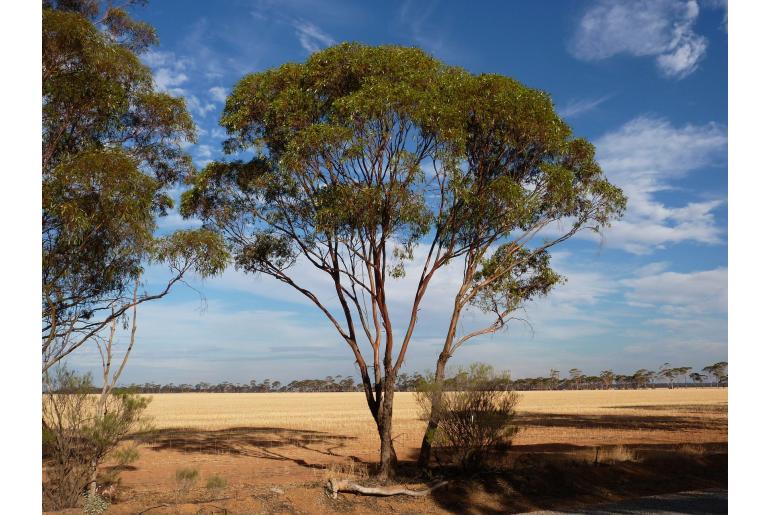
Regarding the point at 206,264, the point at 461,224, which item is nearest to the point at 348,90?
the point at 461,224

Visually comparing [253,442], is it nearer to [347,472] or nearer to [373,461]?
[373,461]

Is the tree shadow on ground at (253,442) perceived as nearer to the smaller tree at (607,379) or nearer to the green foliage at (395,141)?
the green foliage at (395,141)

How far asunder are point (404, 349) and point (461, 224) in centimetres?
354

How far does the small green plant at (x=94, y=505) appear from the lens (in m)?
11.2

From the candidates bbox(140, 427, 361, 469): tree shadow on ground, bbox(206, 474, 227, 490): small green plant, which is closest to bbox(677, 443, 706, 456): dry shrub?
bbox(140, 427, 361, 469): tree shadow on ground

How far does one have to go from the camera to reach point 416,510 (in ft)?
39.7

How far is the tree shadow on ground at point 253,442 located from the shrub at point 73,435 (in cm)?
666

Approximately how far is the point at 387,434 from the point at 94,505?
6411mm

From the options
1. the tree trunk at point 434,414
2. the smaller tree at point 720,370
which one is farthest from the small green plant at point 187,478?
the smaller tree at point 720,370

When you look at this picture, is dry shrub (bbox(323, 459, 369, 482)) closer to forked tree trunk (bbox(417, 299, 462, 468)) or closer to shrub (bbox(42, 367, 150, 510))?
forked tree trunk (bbox(417, 299, 462, 468))

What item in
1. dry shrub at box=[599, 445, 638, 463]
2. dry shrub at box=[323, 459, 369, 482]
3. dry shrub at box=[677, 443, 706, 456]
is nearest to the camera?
dry shrub at box=[323, 459, 369, 482]

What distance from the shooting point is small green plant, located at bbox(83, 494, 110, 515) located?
1117 centimetres

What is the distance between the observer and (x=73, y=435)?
12.0 metres

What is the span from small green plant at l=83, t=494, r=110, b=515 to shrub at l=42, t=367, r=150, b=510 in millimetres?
397
